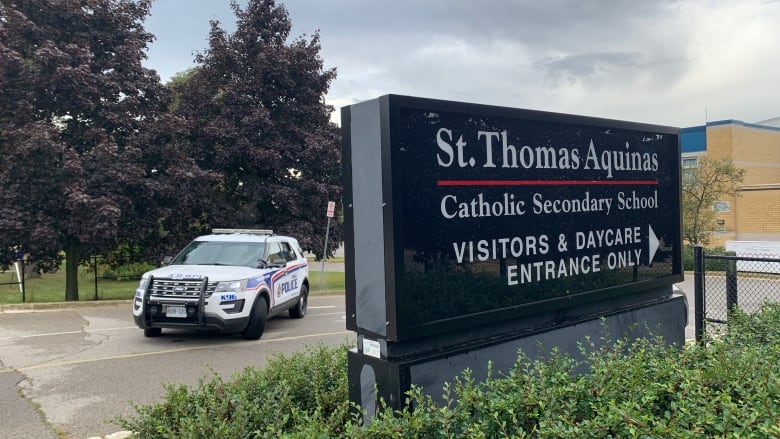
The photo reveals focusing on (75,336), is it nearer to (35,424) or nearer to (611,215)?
(35,424)

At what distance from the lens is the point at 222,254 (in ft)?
35.5

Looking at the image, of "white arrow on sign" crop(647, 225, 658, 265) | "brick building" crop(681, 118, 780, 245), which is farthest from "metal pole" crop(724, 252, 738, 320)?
"brick building" crop(681, 118, 780, 245)

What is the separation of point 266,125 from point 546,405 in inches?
679

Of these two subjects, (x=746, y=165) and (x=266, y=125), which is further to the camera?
(x=746, y=165)

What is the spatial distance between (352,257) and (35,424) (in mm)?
4170

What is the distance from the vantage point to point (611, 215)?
16.1 ft

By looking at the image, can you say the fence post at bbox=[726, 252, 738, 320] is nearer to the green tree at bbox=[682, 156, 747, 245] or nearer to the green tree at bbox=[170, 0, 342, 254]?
the green tree at bbox=[170, 0, 342, 254]

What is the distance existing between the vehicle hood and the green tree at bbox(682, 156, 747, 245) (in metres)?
23.5

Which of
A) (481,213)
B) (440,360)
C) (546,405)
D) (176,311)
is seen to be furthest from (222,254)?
(546,405)

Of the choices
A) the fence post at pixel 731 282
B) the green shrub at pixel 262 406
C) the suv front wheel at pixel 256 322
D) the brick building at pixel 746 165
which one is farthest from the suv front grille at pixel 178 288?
the brick building at pixel 746 165

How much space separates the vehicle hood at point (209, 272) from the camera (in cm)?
942

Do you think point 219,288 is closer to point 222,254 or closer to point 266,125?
point 222,254

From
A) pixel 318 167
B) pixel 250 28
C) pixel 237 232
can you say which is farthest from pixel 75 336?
pixel 250 28

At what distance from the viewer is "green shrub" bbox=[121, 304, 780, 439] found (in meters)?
2.60
